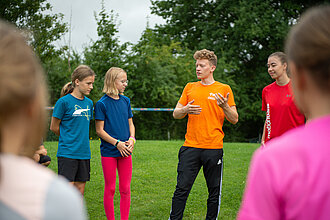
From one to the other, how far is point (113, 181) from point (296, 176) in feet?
12.1

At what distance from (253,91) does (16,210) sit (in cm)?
2367

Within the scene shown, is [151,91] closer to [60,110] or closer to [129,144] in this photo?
[129,144]

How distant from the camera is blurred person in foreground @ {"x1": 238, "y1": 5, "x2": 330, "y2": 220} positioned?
1103 millimetres

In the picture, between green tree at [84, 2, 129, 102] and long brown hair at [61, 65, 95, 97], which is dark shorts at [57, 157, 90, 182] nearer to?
long brown hair at [61, 65, 95, 97]

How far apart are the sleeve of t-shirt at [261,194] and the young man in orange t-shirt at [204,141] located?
11.1 ft

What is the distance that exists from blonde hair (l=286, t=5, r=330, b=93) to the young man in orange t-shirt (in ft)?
10.9

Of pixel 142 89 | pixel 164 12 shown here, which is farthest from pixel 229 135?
pixel 164 12

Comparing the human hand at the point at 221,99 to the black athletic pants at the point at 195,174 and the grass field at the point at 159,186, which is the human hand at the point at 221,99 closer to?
the black athletic pants at the point at 195,174

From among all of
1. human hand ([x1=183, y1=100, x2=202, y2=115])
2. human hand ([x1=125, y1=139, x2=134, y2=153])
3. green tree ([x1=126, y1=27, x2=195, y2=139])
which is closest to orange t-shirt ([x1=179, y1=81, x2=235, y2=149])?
human hand ([x1=183, y1=100, x2=202, y2=115])

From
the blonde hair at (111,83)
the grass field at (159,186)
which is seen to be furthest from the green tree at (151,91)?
the blonde hair at (111,83)

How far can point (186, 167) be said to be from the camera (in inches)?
182

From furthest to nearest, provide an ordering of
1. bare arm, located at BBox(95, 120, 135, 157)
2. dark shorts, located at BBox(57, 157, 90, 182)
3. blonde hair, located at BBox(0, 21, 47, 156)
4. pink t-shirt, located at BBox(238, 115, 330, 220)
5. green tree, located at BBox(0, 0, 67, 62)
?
1. green tree, located at BBox(0, 0, 67, 62)
2. bare arm, located at BBox(95, 120, 135, 157)
3. dark shorts, located at BBox(57, 157, 90, 182)
4. pink t-shirt, located at BBox(238, 115, 330, 220)
5. blonde hair, located at BBox(0, 21, 47, 156)

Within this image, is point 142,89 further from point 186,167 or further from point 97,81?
point 186,167

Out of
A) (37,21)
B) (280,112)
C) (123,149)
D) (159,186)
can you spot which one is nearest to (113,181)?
(123,149)
